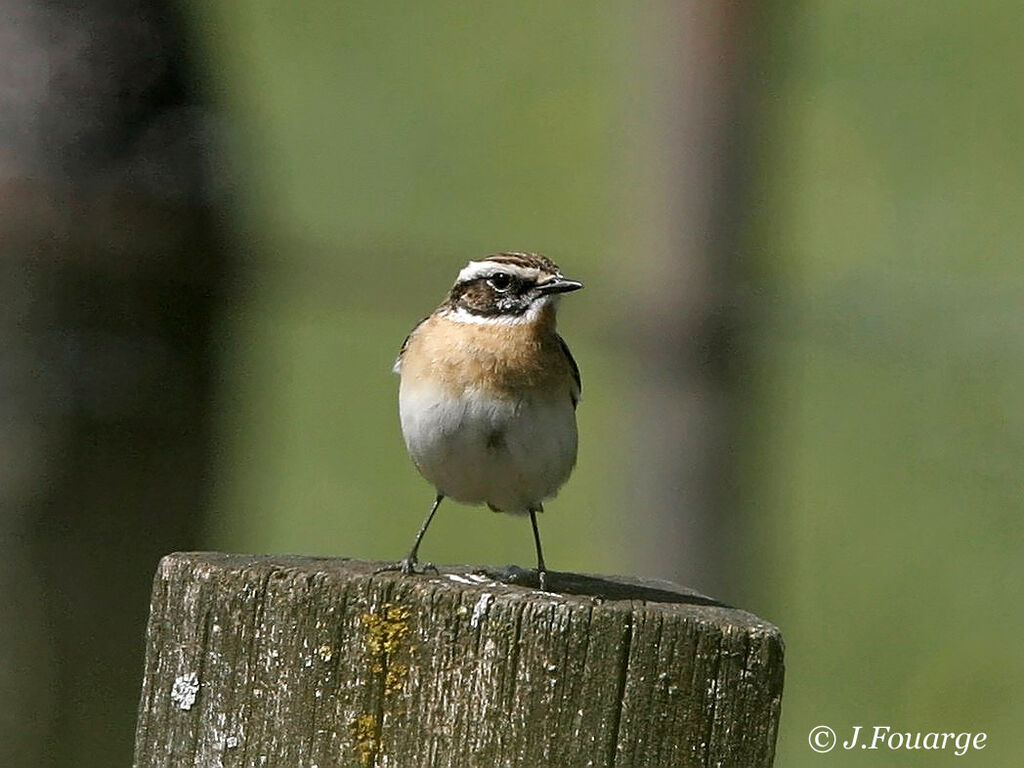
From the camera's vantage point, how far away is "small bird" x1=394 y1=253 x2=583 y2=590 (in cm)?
562

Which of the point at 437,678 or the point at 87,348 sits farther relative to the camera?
the point at 87,348

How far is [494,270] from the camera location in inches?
235

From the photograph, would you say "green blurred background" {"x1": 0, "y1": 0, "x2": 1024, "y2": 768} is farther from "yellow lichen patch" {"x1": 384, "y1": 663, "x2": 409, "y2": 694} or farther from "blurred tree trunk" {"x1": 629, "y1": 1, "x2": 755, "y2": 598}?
"yellow lichen patch" {"x1": 384, "y1": 663, "x2": 409, "y2": 694}

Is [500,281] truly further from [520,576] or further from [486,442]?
[520,576]

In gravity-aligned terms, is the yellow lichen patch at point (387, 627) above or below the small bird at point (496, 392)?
below

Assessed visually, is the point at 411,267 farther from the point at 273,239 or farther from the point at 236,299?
the point at 236,299

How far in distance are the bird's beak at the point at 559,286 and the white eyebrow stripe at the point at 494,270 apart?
0.05 m

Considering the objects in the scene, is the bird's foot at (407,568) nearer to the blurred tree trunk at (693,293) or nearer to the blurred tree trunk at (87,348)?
the blurred tree trunk at (87,348)

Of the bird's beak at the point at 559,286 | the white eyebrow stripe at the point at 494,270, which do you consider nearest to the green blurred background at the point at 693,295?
the white eyebrow stripe at the point at 494,270

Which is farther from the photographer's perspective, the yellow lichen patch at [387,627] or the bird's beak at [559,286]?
the bird's beak at [559,286]

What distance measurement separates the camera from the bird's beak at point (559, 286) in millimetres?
5754

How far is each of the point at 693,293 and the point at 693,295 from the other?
0.04ft

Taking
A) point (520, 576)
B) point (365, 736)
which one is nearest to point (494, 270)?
point (520, 576)

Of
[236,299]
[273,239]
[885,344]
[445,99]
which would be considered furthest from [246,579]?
[445,99]
